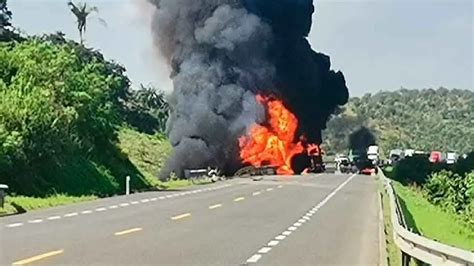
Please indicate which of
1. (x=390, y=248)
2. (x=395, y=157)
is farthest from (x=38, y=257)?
(x=395, y=157)

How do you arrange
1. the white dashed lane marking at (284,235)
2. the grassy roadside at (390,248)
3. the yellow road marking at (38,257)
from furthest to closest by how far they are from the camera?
the white dashed lane marking at (284,235), the grassy roadside at (390,248), the yellow road marking at (38,257)

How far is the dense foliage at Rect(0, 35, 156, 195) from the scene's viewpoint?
35.1m

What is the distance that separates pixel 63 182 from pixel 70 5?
47.1 meters

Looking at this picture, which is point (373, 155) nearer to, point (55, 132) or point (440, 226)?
point (55, 132)

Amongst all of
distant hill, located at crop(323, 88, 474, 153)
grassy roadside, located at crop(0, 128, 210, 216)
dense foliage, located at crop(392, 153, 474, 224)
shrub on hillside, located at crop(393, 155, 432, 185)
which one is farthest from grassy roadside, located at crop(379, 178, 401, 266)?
distant hill, located at crop(323, 88, 474, 153)

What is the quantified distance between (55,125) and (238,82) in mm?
41899

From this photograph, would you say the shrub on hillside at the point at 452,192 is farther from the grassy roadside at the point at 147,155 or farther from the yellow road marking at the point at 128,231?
the yellow road marking at the point at 128,231

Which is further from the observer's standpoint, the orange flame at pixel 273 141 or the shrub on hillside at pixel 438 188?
the orange flame at pixel 273 141

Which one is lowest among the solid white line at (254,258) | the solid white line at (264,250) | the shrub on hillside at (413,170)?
the solid white line at (254,258)

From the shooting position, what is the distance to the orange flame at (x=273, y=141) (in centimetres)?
7669

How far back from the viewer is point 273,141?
257ft

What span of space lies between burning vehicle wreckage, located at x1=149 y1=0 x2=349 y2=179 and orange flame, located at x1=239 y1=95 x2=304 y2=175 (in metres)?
0.08

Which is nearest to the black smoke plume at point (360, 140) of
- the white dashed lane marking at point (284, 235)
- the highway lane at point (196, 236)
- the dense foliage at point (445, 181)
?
the dense foliage at point (445, 181)

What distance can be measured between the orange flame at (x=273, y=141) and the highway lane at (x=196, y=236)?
42575mm
